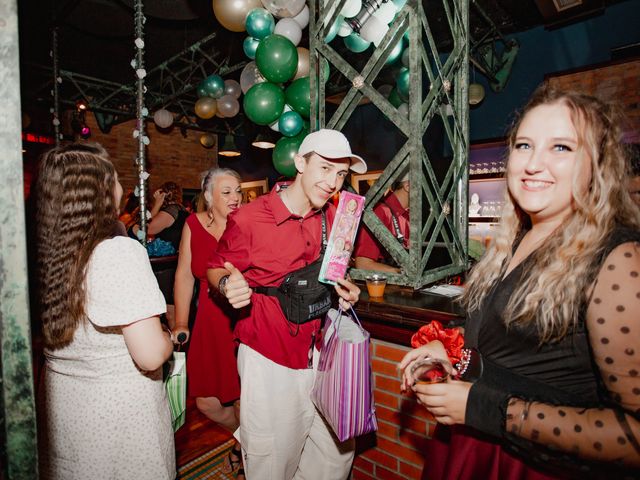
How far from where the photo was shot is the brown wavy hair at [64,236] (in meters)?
1.25

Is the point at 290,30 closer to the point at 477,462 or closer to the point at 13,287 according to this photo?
the point at 13,287

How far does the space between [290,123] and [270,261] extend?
8.81 ft

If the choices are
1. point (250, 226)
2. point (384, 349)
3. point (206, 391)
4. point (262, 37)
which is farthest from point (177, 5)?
point (384, 349)

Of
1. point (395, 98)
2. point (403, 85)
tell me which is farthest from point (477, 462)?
point (395, 98)

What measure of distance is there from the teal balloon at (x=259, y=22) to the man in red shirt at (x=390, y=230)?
222 cm

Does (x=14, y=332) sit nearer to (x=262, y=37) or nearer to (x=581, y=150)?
(x=581, y=150)

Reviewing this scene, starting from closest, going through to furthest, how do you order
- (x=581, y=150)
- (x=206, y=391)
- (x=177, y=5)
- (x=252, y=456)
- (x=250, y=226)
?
(x=581, y=150), (x=252, y=456), (x=250, y=226), (x=206, y=391), (x=177, y=5)

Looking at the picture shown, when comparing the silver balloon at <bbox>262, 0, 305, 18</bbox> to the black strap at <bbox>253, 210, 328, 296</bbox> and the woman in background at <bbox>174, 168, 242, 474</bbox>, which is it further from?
the black strap at <bbox>253, 210, 328, 296</bbox>

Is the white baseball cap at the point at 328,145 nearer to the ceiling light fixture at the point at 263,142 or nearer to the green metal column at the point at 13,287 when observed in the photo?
the green metal column at the point at 13,287

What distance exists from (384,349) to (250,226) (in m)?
1.00

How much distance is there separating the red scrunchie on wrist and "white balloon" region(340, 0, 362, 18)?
2.98 m

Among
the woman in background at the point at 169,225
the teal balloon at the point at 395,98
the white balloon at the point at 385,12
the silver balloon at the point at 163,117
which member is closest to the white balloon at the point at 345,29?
the white balloon at the point at 385,12

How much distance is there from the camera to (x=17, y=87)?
592 millimetres

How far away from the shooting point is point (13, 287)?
618 millimetres
